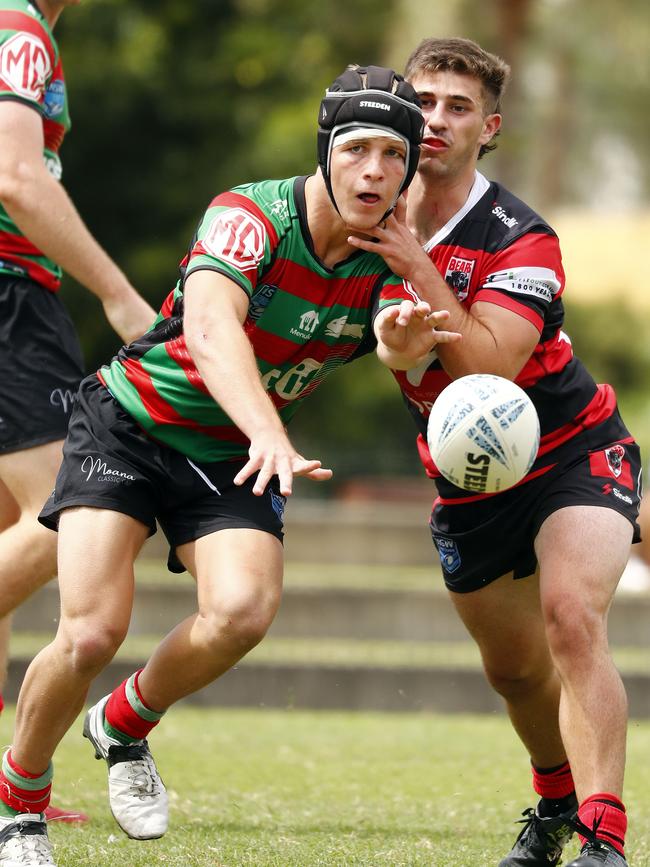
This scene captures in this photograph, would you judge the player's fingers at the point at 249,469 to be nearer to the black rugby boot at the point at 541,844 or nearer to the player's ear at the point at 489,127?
the player's ear at the point at 489,127

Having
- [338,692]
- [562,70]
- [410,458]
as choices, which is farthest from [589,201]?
[338,692]

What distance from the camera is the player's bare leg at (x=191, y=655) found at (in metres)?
4.61

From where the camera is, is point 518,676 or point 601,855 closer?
point 601,855

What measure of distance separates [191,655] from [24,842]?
2.68 ft

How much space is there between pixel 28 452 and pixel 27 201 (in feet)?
3.38

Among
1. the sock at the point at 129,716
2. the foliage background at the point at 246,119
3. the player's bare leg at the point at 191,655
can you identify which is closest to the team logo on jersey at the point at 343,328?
the player's bare leg at the point at 191,655

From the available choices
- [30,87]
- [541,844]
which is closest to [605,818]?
[541,844]

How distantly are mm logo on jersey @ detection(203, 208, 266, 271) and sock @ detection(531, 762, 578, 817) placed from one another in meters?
2.24

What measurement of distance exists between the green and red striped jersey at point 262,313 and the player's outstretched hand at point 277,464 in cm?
62

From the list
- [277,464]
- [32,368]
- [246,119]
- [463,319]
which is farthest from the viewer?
[246,119]

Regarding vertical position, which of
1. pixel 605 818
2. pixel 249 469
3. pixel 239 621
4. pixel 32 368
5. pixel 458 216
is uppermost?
pixel 458 216

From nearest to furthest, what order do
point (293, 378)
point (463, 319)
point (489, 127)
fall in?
point (463, 319) → point (293, 378) → point (489, 127)

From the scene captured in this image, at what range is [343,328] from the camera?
4922 millimetres

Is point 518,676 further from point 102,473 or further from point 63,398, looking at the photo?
point 63,398
